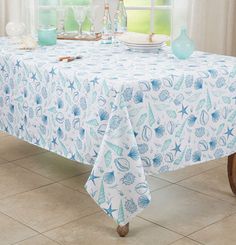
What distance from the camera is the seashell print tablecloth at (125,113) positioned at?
92.9 inches

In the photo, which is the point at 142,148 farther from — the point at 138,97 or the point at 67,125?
the point at 67,125

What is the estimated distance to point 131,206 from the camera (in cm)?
239

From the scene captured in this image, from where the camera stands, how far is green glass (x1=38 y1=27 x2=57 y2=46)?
3225 millimetres

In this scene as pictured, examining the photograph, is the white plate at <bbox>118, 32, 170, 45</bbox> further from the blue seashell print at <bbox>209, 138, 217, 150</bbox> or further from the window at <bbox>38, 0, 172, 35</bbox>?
the window at <bbox>38, 0, 172, 35</bbox>

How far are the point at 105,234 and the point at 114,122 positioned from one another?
1.65 ft

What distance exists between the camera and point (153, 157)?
2471 millimetres

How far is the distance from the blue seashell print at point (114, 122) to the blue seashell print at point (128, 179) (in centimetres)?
19

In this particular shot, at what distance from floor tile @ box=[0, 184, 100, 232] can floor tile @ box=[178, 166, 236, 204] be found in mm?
555

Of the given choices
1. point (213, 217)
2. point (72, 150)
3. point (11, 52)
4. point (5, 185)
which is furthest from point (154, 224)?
point (11, 52)

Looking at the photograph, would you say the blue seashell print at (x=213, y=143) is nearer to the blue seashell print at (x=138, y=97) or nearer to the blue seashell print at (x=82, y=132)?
the blue seashell print at (x=138, y=97)

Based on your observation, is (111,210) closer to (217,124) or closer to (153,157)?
(153,157)

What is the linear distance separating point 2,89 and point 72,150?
0.67 metres

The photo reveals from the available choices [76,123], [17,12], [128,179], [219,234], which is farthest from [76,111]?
[17,12]

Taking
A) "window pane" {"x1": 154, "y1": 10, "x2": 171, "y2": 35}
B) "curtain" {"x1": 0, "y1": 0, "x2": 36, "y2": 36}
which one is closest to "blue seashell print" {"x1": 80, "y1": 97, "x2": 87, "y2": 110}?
"curtain" {"x1": 0, "y1": 0, "x2": 36, "y2": 36}
